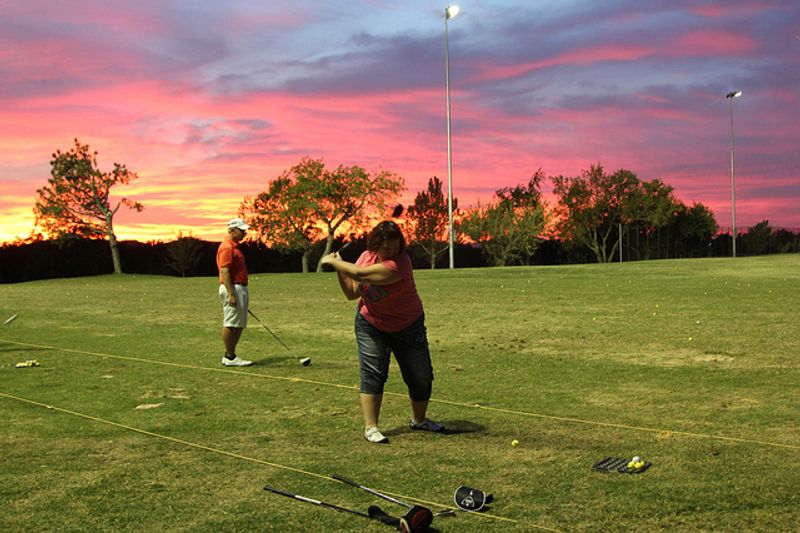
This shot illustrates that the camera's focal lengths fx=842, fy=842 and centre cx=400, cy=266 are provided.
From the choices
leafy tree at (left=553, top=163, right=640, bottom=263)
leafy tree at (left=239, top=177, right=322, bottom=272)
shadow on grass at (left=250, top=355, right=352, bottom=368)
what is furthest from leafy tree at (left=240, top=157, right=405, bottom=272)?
shadow on grass at (left=250, top=355, right=352, bottom=368)

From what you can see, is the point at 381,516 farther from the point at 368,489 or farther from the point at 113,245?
the point at 113,245

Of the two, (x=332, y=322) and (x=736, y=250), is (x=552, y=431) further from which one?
(x=736, y=250)

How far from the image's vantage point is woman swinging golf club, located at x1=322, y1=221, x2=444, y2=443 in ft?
23.7

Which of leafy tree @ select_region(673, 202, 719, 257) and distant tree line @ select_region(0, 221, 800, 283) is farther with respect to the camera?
leafy tree @ select_region(673, 202, 719, 257)

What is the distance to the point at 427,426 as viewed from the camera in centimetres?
779

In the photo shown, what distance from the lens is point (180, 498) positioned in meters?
5.84

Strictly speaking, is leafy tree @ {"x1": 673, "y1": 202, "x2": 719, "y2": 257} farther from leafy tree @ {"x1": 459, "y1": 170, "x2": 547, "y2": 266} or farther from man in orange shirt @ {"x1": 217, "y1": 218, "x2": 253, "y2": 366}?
man in orange shirt @ {"x1": 217, "y1": 218, "x2": 253, "y2": 366}

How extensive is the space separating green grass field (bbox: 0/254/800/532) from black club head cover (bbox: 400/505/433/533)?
295mm

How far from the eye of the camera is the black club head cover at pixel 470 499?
17.7ft

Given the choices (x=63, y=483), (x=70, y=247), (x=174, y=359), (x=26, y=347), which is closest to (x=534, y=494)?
(x=63, y=483)

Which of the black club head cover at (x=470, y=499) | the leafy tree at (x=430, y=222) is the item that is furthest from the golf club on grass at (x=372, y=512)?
the leafy tree at (x=430, y=222)

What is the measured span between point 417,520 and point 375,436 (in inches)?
97.5

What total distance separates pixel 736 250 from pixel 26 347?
69.2 m

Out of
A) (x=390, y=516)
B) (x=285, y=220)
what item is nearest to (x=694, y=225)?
(x=285, y=220)
